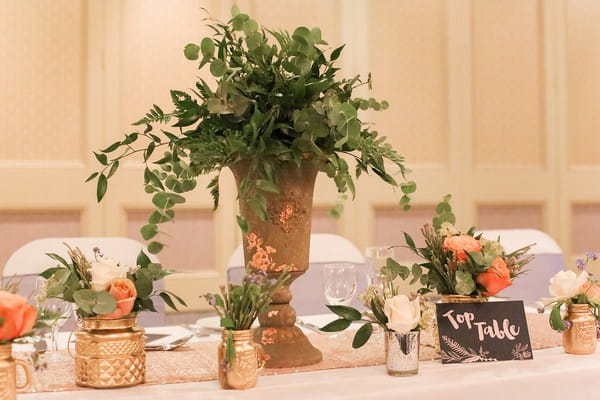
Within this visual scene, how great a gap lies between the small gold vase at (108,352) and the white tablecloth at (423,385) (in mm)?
17

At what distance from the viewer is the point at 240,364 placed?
1.05 m

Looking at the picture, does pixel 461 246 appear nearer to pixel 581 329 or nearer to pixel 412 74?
pixel 581 329

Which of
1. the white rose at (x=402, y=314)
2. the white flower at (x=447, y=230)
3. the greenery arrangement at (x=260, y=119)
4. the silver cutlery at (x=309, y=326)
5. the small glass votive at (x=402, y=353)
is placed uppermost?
the greenery arrangement at (x=260, y=119)

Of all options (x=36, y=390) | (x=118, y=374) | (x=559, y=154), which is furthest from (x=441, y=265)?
(x=559, y=154)

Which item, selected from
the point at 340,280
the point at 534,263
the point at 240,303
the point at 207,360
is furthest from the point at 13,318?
the point at 534,263

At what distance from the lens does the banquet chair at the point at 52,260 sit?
201 cm

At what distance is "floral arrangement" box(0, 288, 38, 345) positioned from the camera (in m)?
0.89

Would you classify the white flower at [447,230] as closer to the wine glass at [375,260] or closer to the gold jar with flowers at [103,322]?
the wine glass at [375,260]

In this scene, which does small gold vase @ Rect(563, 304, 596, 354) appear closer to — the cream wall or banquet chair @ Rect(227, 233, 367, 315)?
banquet chair @ Rect(227, 233, 367, 315)

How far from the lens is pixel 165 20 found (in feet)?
11.0

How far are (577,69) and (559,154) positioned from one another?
0.51m

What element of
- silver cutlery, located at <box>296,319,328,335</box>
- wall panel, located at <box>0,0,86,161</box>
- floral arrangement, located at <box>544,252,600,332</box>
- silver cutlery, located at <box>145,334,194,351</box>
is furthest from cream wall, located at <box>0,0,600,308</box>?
floral arrangement, located at <box>544,252,600,332</box>

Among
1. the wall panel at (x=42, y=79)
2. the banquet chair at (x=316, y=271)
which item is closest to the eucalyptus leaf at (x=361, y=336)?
the banquet chair at (x=316, y=271)

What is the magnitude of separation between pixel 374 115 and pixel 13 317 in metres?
2.99
